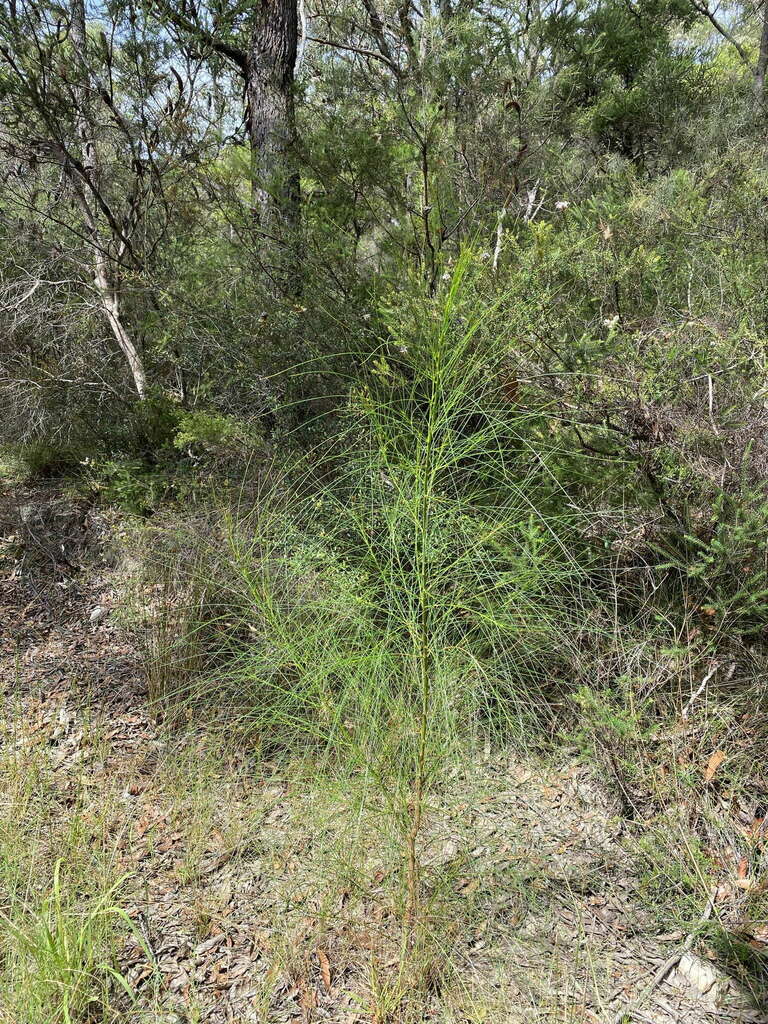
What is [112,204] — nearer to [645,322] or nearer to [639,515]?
[645,322]

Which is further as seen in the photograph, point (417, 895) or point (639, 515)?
point (639, 515)

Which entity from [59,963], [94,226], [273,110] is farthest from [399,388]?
[94,226]

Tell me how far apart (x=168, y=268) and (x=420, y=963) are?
4.47 m

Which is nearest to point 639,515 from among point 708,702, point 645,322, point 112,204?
point 708,702

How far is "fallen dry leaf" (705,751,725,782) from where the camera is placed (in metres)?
2.46

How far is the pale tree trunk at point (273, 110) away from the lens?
4094 mm

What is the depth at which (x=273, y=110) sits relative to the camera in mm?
4645

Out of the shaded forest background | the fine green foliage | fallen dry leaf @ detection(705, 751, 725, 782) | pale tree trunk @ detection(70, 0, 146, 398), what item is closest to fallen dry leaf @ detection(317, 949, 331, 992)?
the shaded forest background

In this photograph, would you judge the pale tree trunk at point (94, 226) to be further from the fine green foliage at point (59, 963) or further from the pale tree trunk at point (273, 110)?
the fine green foliage at point (59, 963)

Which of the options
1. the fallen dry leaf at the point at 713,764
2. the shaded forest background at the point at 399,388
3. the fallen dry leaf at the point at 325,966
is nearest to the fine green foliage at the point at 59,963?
the fallen dry leaf at the point at 325,966

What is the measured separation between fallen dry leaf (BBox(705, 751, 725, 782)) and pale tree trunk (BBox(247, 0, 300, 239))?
3624 mm

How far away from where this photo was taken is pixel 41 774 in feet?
9.62

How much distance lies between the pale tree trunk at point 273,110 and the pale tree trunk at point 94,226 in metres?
1.15

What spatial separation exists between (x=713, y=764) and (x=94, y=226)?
5.30 metres
